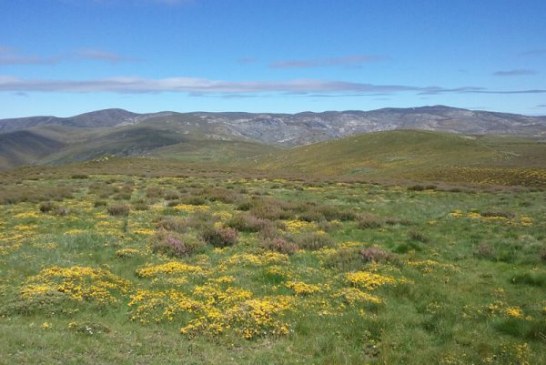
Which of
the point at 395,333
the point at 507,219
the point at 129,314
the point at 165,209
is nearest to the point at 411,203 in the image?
the point at 507,219

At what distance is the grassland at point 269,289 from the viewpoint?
10.6m

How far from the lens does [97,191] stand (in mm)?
38781

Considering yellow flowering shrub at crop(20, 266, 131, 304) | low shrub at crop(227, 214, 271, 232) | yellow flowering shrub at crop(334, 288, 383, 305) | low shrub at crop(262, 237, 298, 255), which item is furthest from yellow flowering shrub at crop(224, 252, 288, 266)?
low shrub at crop(227, 214, 271, 232)

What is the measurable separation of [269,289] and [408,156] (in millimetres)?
96873

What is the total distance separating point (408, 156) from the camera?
106000 millimetres

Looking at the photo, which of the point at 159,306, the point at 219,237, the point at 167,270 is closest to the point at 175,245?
the point at 219,237

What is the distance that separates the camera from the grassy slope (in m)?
80.5

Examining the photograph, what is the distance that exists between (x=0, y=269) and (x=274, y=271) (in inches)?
362

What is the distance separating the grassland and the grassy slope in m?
49.8

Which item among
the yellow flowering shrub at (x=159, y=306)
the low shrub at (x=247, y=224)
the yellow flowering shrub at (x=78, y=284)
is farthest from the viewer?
the low shrub at (x=247, y=224)

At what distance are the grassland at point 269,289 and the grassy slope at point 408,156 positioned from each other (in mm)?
49841

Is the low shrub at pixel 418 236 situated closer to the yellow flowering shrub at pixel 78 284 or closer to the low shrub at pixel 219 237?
the low shrub at pixel 219 237

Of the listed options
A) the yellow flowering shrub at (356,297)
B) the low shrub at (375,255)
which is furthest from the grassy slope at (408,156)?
the yellow flowering shrub at (356,297)

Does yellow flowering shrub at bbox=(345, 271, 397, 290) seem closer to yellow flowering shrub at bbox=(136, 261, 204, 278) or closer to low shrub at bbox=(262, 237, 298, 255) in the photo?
low shrub at bbox=(262, 237, 298, 255)
